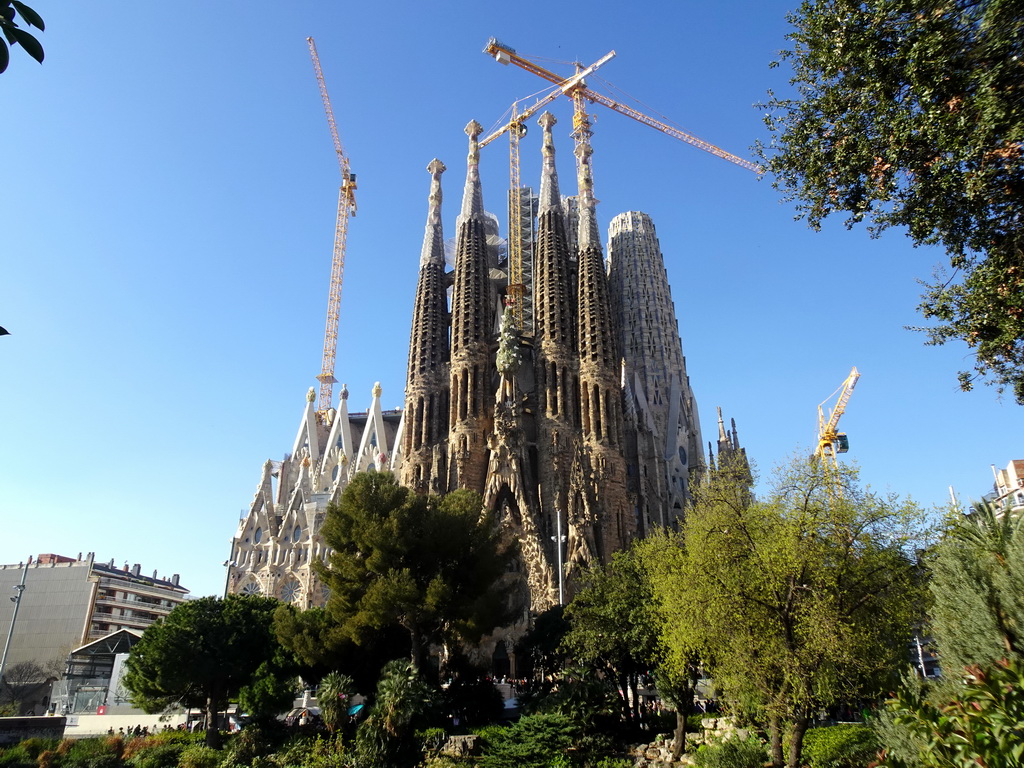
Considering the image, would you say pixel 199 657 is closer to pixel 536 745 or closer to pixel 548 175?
pixel 536 745

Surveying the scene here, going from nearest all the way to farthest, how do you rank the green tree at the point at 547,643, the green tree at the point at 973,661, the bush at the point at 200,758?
1. the green tree at the point at 973,661
2. the bush at the point at 200,758
3. the green tree at the point at 547,643

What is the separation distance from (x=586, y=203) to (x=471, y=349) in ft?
49.8

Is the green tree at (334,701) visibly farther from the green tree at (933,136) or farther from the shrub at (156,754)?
the green tree at (933,136)

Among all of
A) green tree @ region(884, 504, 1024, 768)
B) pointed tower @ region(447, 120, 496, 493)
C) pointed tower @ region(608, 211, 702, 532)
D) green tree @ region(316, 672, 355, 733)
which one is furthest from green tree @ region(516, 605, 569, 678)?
pointed tower @ region(608, 211, 702, 532)

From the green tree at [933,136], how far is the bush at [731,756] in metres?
8.16

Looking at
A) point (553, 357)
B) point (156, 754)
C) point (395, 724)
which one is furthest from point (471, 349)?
point (395, 724)

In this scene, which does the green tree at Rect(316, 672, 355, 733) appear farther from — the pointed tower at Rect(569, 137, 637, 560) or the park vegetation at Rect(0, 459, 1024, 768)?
the pointed tower at Rect(569, 137, 637, 560)

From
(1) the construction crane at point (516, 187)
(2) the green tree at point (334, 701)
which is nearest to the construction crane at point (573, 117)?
(1) the construction crane at point (516, 187)

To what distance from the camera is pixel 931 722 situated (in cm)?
795

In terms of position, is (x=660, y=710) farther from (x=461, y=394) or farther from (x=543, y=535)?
(x=461, y=394)

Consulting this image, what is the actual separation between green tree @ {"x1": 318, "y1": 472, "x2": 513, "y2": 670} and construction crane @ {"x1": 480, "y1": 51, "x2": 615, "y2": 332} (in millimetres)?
30256

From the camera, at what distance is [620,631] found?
76.7 ft

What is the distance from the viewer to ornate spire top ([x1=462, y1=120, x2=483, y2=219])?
58.7m

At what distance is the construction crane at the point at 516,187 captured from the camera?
189 feet
